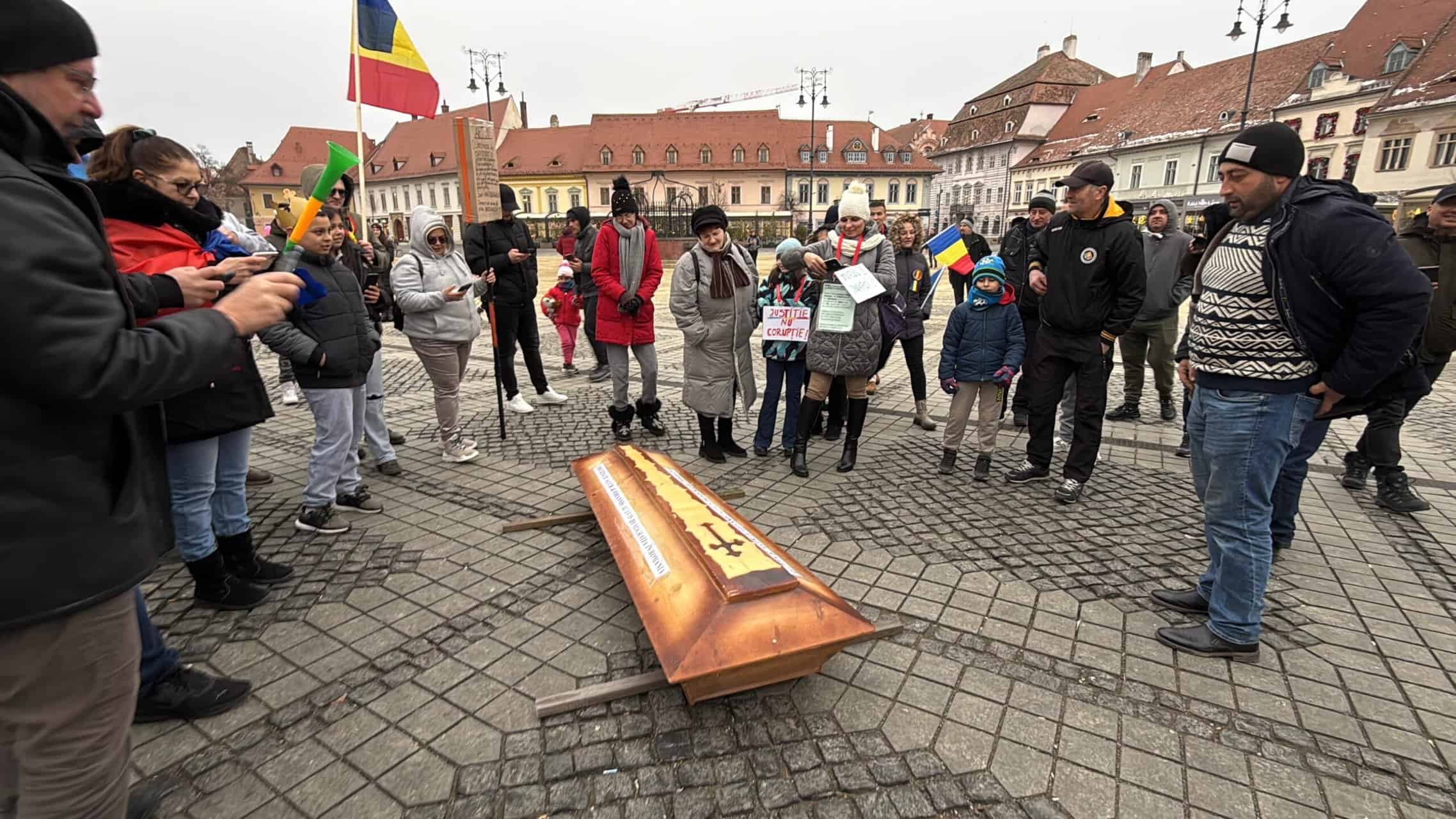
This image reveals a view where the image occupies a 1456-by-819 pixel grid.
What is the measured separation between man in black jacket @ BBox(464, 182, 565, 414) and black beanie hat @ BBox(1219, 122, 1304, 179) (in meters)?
5.48

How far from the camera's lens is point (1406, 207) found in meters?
28.3

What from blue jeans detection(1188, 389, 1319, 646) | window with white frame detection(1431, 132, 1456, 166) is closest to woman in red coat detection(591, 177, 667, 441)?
blue jeans detection(1188, 389, 1319, 646)

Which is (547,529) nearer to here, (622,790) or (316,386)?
(316,386)

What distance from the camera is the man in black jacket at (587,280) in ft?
26.3

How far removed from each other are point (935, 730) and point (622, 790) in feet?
3.79

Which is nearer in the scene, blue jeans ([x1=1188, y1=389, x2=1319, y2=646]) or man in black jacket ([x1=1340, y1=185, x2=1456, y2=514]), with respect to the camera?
blue jeans ([x1=1188, y1=389, x2=1319, y2=646])

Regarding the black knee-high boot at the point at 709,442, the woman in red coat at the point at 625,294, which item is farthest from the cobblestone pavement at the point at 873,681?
the woman in red coat at the point at 625,294

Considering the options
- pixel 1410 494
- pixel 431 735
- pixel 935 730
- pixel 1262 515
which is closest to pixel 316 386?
pixel 431 735

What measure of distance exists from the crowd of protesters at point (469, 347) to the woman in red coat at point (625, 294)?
3 centimetres

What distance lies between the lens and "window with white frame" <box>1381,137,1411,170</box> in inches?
1244

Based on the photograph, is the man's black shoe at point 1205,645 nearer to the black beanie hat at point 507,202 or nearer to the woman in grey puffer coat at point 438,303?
the woman in grey puffer coat at point 438,303

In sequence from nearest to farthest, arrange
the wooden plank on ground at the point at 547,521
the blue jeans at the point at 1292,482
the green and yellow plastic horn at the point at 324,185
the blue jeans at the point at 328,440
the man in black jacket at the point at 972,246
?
the green and yellow plastic horn at the point at 324,185
the blue jeans at the point at 1292,482
the blue jeans at the point at 328,440
the wooden plank on ground at the point at 547,521
the man in black jacket at the point at 972,246

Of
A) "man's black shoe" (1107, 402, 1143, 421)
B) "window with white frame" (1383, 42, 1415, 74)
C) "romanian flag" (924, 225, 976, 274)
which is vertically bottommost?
"man's black shoe" (1107, 402, 1143, 421)

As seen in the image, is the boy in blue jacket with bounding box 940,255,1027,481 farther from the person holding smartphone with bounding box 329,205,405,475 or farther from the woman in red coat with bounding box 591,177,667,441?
the person holding smartphone with bounding box 329,205,405,475
